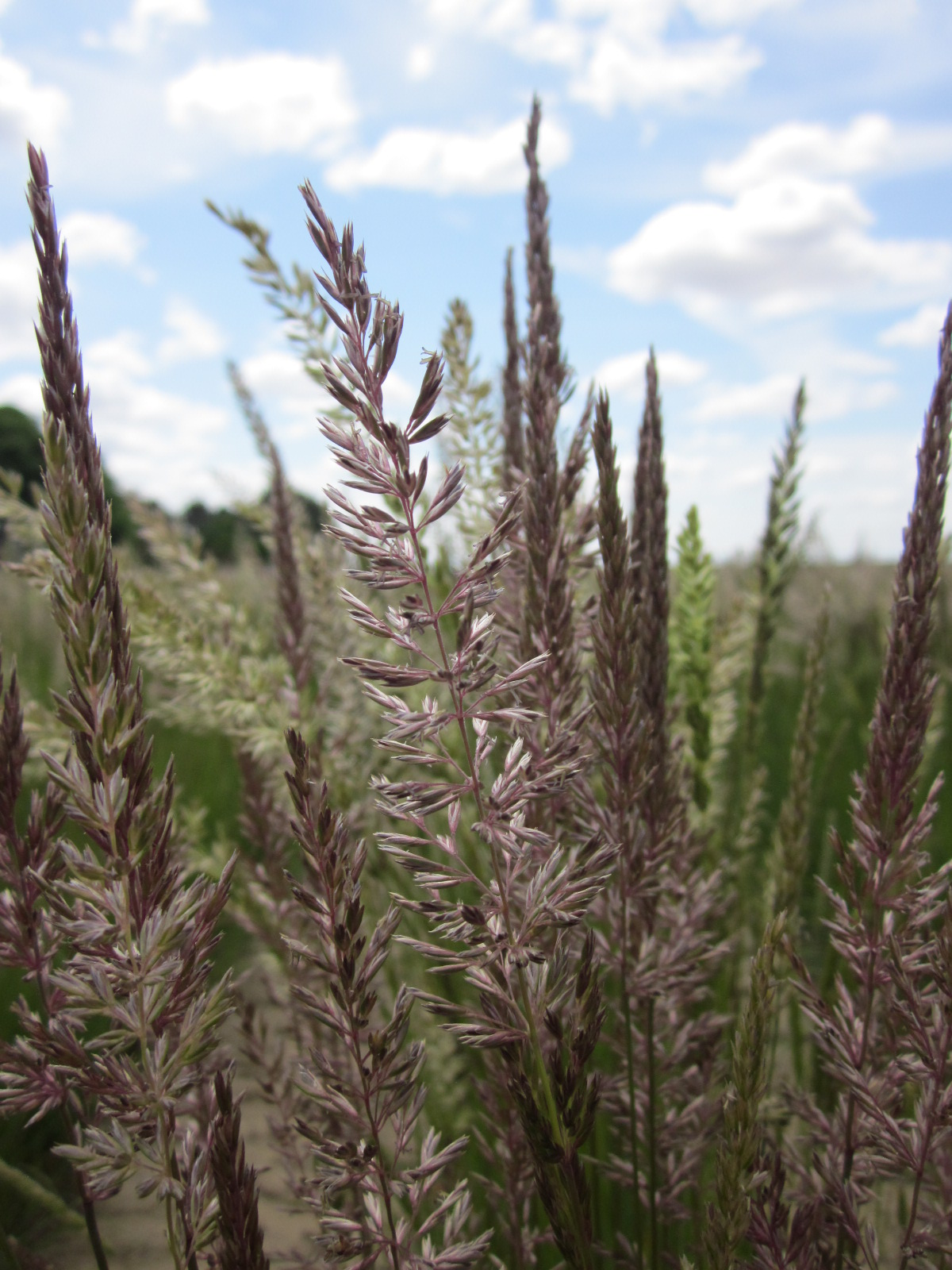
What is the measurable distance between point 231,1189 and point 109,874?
0.25 meters

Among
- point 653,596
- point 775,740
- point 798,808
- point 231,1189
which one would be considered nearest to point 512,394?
point 653,596

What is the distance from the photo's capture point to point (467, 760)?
27.7 inches

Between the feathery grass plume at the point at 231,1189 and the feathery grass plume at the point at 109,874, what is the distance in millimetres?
41

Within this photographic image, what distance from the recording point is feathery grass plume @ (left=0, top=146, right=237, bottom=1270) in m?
0.64

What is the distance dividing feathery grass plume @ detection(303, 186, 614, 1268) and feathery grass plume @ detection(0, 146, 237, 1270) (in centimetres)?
18

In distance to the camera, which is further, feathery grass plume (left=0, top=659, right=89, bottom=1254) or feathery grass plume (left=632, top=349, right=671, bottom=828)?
feathery grass plume (left=632, top=349, right=671, bottom=828)

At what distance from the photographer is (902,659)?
0.93 m

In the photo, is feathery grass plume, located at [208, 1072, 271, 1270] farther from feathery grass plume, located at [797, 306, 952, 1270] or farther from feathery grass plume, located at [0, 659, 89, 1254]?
feathery grass plume, located at [797, 306, 952, 1270]

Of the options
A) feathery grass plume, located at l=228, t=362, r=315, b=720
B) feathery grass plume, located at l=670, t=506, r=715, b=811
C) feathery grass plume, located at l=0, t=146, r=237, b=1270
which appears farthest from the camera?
feathery grass plume, located at l=228, t=362, r=315, b=720

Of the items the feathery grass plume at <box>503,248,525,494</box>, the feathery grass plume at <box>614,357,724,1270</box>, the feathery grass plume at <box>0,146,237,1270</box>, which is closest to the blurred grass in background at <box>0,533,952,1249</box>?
the feathery grass plume at <box>0,146,237,1270</box>

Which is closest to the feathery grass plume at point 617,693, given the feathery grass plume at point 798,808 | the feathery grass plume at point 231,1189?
the feathery grass plume at point 231,1189

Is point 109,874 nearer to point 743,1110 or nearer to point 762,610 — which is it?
point 743,1110

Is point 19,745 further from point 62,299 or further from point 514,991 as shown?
point 514,991

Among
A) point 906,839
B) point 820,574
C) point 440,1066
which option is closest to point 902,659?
point 906,839
